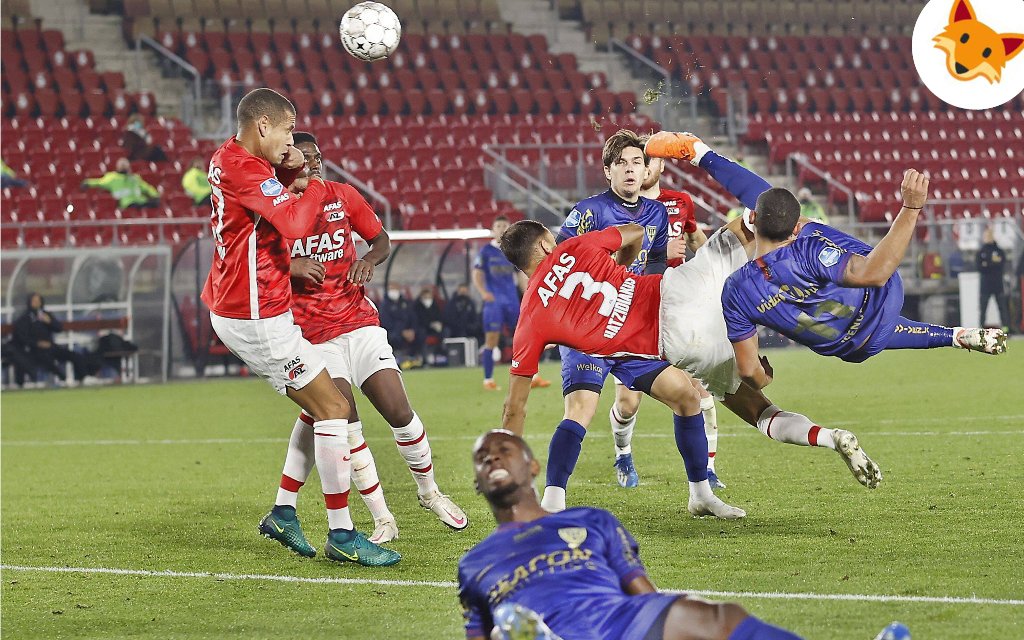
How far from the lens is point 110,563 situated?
613 cm

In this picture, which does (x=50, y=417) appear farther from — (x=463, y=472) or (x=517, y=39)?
(x=517, y=39)

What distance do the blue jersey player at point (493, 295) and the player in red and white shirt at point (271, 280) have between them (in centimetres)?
965

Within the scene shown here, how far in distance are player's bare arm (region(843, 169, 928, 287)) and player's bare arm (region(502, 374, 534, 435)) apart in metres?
1.44

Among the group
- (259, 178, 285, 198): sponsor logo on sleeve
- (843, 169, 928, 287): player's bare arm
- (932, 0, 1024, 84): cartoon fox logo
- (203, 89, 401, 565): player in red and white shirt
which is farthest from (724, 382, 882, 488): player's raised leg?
(932, 0, 1024, 84): cartoon fox logo

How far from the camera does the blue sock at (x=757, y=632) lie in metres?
3.12

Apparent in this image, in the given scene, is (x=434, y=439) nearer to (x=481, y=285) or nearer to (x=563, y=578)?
(x=481, y=285)

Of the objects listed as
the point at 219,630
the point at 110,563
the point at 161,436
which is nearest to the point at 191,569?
the point at 110,563

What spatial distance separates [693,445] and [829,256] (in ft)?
4.54

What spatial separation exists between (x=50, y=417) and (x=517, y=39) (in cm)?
1645

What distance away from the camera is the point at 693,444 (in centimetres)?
652

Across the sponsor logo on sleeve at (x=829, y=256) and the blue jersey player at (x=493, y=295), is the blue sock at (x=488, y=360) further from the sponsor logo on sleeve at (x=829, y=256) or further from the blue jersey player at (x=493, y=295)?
the sponsor logo on sleeve at (x=829, y=256)

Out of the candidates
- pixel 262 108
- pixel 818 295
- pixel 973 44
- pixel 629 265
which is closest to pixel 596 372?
pixel 629 265

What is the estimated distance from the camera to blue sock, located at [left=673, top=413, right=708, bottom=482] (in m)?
6.51

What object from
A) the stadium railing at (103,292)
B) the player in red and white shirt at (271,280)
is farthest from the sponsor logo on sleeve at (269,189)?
the stadium railing at (103,292)
